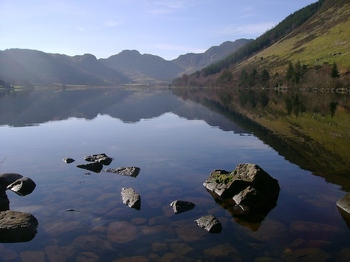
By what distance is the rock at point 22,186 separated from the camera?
2510cm

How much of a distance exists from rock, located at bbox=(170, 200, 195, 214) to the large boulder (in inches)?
106

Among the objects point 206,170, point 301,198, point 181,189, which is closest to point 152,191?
point 181,189

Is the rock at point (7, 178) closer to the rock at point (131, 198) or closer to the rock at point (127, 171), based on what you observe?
the rock at point (127, 171)

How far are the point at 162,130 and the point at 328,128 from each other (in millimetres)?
29240

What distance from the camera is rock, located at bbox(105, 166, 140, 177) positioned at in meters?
29.6

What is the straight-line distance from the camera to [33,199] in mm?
23781

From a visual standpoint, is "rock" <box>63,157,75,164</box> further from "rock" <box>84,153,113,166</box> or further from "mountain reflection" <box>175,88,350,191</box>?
"mountain reflection" <box>175,88,350,191</box>

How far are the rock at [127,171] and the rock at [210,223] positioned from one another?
36.9 ft

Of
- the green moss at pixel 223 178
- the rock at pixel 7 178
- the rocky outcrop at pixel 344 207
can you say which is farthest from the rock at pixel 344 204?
the rock at pixel 7 178

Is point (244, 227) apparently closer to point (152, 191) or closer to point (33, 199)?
point (152, 191)

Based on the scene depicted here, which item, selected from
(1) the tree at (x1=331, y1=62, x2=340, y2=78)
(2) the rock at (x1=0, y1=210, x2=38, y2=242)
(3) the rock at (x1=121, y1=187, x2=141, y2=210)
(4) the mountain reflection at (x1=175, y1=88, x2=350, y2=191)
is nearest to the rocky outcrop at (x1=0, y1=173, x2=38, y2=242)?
(2) the rock at (x1=0, y1=210, x2=38, y2=242)

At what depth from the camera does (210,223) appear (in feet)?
62.1

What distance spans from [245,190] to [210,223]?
5.21 m

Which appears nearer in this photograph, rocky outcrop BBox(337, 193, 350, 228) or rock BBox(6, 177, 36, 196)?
rocky outcrop BBox(337, 193, 350, 228)
